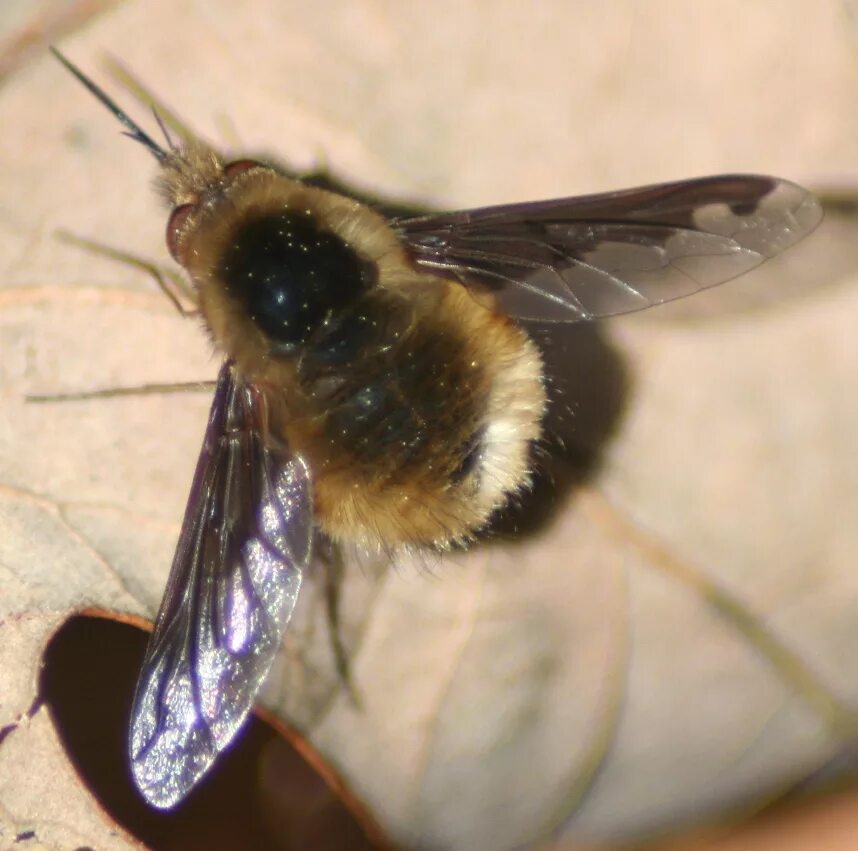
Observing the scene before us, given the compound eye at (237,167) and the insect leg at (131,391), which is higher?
the compound eye at (237,167)

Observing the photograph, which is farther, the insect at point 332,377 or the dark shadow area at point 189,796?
the dark shadow area at point 189,796

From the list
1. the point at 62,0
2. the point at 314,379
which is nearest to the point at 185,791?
the point at 314,379

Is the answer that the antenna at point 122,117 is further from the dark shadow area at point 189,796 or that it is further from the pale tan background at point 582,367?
the dark shadow area at point 189,796

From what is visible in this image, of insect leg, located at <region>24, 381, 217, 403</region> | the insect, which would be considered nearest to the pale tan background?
Result: insect leg, located at <region>24, 381, 217, 403</region>

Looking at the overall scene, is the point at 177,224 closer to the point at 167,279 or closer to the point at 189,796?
the point at 167,279

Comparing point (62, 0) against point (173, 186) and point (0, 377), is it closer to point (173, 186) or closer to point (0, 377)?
point (173, 186)

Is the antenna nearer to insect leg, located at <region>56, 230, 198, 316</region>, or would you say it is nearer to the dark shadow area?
insect leg, located at <region>56, 230, 198, 316</region>

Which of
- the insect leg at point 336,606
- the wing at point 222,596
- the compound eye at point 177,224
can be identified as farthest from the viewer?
the insect leg at point 336,606

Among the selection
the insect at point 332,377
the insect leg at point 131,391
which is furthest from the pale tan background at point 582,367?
the insect at point 332,377

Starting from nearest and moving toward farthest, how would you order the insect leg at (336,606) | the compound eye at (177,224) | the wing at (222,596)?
1. the wing at (222,596)
2. the compound eye at (177,224)
3. the insect leg at (336,606)
